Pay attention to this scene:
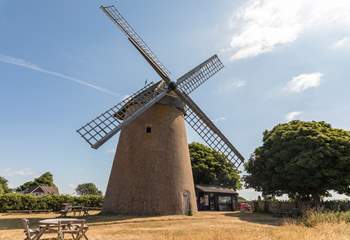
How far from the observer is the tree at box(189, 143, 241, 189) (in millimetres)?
37562

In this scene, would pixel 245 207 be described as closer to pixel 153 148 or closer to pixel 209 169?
pixel 209 169

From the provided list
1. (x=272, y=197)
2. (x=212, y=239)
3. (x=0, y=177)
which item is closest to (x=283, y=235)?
(x=212, y=239)

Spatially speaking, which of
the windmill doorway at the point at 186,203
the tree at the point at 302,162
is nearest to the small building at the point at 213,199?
the tree at the point at 302,162

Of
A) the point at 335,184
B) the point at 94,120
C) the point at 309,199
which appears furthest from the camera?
the point at 309,199

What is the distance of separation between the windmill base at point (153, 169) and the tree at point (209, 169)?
52.1ft

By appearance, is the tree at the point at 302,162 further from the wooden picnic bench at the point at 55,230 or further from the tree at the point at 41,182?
the tree at the point at 41,182

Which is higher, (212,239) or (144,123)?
(144,123)

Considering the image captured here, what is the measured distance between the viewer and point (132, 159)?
20406 mm

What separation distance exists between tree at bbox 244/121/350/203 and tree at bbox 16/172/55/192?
6076 centimetres

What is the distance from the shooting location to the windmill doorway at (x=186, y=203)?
20539 millimetres

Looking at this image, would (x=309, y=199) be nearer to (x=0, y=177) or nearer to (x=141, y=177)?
(x=141, y=177)

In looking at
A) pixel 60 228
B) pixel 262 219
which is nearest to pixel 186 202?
pixel 262 219

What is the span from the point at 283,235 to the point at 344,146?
15.8 metres

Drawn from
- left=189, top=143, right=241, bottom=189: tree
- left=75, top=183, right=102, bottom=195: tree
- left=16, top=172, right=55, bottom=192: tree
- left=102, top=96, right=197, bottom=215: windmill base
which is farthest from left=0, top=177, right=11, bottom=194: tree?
left=75, top=183, right=102, bottom=195: tree
